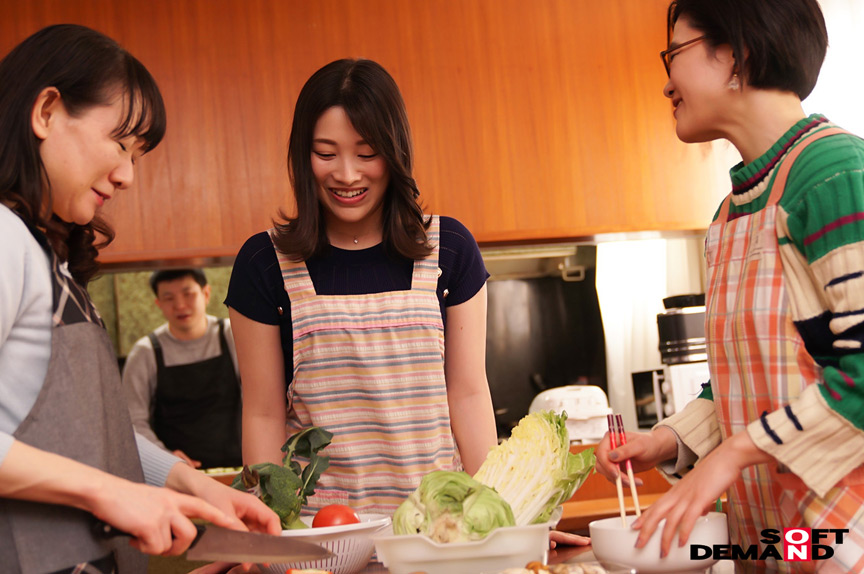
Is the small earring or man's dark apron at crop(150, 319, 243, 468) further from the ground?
the small earring

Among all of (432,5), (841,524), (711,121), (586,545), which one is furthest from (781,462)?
(432,5)

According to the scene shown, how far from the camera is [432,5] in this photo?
10.6 feet

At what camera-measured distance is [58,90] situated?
40.3 inches

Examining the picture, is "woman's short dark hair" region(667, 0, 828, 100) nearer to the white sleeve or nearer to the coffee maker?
the white sleeve

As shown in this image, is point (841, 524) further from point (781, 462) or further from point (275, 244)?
point (275, 244)

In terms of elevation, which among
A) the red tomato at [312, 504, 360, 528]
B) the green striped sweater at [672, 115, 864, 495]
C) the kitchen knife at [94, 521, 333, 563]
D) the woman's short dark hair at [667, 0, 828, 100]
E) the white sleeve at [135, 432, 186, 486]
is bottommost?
the red tomato at [312, 504, 360, 528]

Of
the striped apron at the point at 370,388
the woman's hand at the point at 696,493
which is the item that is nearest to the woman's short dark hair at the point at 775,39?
the woman's hand at the point at 696,493

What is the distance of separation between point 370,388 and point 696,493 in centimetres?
77

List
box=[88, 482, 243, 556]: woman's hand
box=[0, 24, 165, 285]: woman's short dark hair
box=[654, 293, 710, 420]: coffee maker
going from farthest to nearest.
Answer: box=[654, 293, 710, 420]: coffee maker
box=[0, 24, 165, 285]: woman's short dark hair
box=[88, 482, 243, 556]: woman's hand

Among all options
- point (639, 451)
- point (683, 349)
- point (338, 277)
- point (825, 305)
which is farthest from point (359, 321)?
point (683, 349)

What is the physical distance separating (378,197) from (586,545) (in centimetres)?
80

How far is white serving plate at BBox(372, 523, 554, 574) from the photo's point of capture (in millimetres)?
928

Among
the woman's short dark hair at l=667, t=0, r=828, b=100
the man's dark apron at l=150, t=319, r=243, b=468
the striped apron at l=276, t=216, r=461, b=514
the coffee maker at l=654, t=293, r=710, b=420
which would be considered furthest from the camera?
the man's dark apron at l=150, t=319, r=243, b=468

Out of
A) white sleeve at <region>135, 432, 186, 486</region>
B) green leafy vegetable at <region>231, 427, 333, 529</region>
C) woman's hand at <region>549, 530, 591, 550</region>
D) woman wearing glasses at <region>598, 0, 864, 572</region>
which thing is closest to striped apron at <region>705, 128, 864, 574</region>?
woman wearing glasses at <region>598, 0, 864, 572</region>
